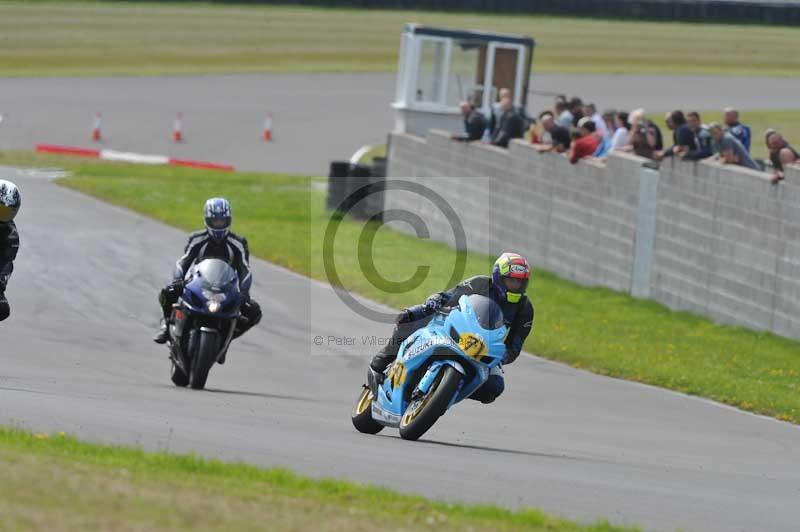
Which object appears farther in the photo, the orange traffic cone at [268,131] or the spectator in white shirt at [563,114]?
the orange traffic cone at [268,131]

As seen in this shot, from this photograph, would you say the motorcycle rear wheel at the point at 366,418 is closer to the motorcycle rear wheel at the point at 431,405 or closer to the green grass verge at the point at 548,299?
the motorcycle rear wheel at the point at 431,405

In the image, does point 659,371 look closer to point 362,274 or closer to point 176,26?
point 362,274

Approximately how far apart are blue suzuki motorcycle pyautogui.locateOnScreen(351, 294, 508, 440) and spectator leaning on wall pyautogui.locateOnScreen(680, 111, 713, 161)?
10298 mm

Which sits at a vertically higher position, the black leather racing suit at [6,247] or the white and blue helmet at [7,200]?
the white and blue helmet at [7,200]

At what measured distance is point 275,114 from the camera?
47438 mm

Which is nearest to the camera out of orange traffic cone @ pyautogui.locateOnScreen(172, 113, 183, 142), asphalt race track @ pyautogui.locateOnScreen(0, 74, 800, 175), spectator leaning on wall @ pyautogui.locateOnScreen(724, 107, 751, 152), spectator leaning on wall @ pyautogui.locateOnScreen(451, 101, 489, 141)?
spectator leaning on wall @ pyautogui.locateOnScreen(724, 107, 751, 152)

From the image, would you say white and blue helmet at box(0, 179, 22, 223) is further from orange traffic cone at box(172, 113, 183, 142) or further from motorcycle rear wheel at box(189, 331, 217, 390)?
orange traffic cone at box(172, 113, 183, 142)

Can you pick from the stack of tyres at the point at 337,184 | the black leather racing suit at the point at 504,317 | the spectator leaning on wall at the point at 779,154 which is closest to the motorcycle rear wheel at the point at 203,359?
the black leather racing suit at the point at 504,317

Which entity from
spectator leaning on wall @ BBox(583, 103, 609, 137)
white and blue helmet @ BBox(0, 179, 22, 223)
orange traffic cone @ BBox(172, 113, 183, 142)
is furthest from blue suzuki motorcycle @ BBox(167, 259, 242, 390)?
orange traffic cone @ BBox(172, 113, 183, 142)

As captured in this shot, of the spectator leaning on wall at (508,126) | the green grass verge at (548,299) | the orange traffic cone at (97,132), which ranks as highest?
the spectator leaning on wall at (508,126)

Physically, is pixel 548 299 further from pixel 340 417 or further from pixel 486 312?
pixel 486 312

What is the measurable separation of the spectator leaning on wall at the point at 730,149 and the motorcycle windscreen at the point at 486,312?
9.64 metres

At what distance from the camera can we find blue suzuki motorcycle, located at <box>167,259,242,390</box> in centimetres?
1387

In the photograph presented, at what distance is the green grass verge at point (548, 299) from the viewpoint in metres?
17.2
